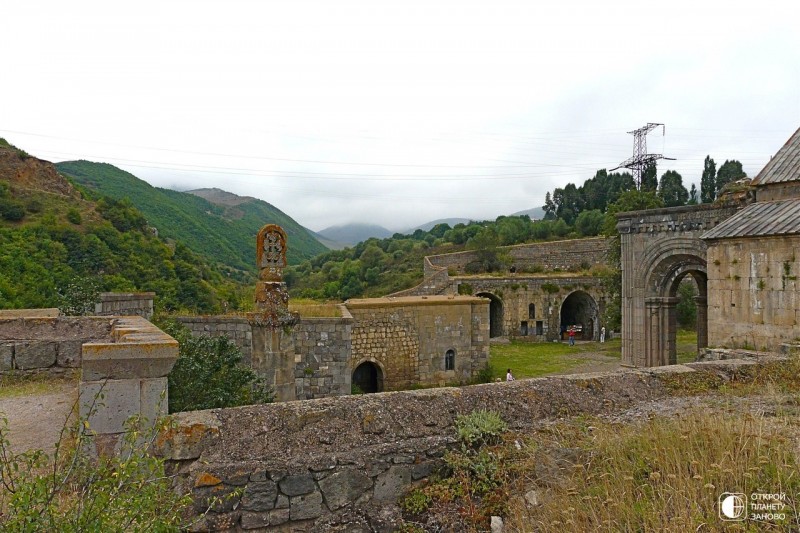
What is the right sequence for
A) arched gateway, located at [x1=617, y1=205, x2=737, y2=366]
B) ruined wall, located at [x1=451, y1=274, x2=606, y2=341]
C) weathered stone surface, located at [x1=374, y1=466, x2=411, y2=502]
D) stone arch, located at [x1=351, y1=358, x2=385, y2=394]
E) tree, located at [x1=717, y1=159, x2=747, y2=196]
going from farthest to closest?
tree, located at [x1=717, y1=159, x2=747, y2=196]
ruined wall, located at [x1=451, y1=274, x2=606, y2=341]
stone arch, located at [x1=351, y1=358, x2=385, y2=394]
arched gateway, located at [x1=617, y1=205, x2=737, y2=366]
weathered stone surface, located at [x1=374, y1=466, x2=411, y2=502]

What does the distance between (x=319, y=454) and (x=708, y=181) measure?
178 feet

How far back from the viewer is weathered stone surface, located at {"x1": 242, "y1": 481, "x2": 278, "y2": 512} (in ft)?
9.49

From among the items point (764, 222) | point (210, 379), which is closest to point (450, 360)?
point (764, 222)

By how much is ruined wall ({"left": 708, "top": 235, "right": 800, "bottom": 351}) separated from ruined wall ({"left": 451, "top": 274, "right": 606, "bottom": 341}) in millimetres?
19705

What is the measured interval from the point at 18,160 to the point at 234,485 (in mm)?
29851

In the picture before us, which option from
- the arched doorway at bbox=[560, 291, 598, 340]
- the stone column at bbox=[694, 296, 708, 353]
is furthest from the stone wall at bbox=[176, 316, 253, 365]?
the arched doorway at bbox=[560, 291, 598, 340]

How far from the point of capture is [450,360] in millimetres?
16516

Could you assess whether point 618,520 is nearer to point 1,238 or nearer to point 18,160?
point 1,238

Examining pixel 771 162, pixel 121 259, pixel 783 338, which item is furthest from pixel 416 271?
pixel 783 338

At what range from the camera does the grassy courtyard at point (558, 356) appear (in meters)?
18.5

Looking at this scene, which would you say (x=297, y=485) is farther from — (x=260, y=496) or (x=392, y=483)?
(x=392, y=483)

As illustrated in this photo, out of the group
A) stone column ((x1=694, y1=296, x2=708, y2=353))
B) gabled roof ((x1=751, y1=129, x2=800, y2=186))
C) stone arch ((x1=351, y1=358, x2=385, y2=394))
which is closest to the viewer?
gabled roof ((x1=751, y1=129, x2=800, y2=186))

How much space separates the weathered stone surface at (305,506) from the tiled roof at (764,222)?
836 centimetres

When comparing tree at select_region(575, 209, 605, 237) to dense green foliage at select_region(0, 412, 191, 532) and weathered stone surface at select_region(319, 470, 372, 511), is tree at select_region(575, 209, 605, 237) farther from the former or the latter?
dense green foliage at select_region(0, 412, 191, 532)
